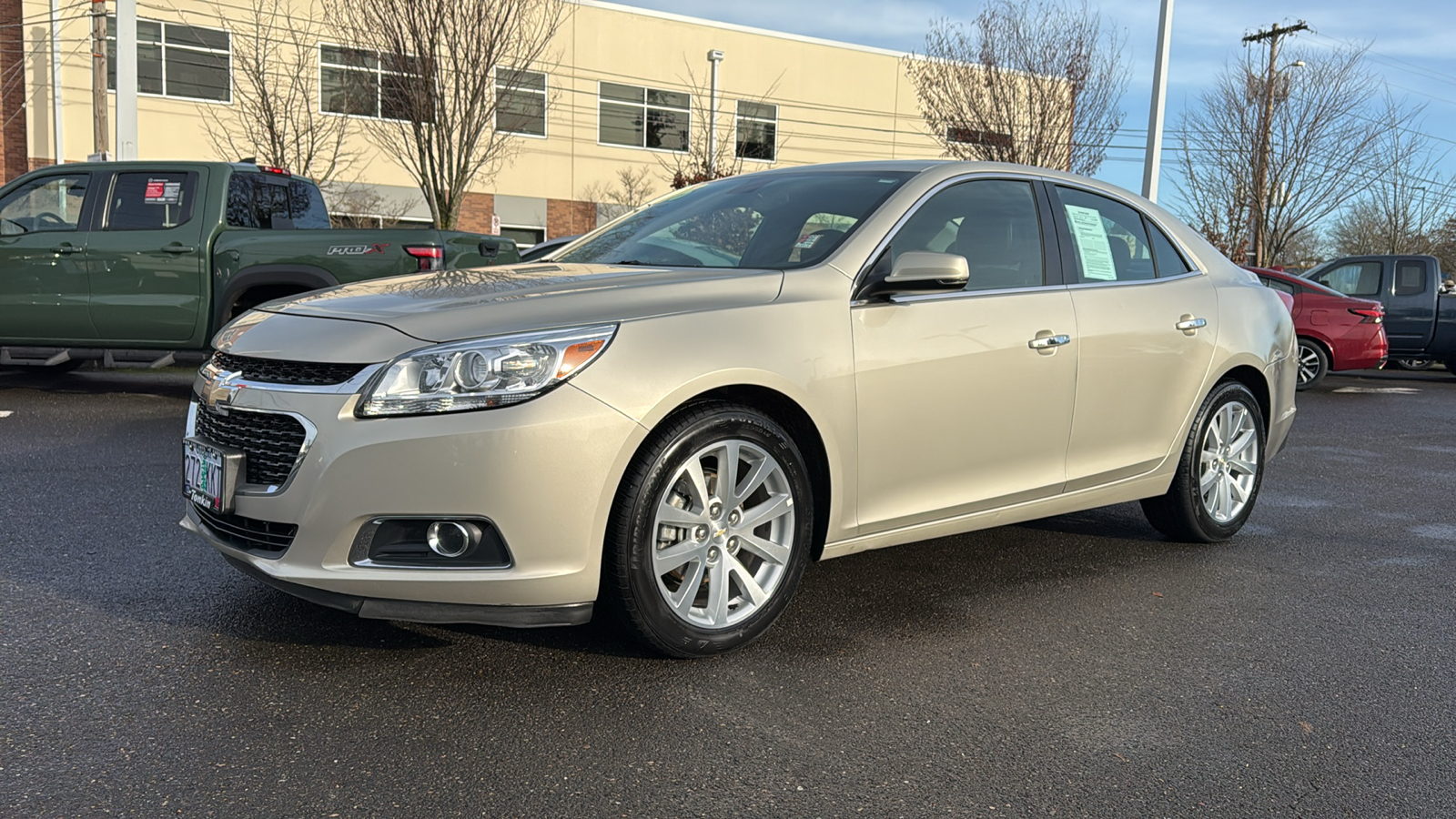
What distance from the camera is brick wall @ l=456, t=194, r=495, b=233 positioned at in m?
29.1

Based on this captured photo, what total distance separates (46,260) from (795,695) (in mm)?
8596

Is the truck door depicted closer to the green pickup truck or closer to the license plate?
the green pickup truck

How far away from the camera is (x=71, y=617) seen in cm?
381

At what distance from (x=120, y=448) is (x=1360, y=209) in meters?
39.6

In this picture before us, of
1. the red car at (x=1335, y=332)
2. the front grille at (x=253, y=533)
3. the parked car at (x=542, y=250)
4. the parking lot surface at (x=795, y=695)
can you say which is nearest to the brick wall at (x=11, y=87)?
the parked car at (x=542, y=250)

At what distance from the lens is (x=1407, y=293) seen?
1605cm

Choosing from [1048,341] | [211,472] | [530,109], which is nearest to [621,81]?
[530,109]

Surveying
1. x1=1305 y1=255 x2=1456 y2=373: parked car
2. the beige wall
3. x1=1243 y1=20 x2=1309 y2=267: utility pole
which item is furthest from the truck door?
the beige wall

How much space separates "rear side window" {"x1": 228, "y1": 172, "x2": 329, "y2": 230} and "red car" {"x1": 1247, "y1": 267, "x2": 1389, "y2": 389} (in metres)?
11.0

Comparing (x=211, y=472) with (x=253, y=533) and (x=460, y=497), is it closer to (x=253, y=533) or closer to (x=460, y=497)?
(x=253, y=533)

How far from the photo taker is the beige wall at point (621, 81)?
25.6 meters

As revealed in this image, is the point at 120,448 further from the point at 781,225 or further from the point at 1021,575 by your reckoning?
the point at 1021,575

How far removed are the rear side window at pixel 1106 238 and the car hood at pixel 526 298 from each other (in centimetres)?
160

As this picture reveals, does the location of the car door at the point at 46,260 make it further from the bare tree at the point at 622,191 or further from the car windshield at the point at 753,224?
the bare tree at the point at 622,191
